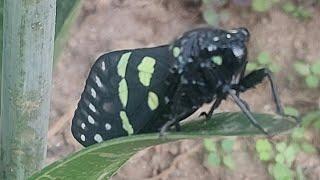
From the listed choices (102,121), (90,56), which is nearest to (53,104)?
(90,56)

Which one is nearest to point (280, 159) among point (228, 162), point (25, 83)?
point (228, 162)

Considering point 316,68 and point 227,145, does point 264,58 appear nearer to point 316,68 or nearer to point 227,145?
point 316,68

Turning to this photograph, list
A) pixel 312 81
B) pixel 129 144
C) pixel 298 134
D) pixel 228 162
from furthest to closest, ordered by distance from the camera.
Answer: pixel 312 81 → pixel 298 134 → pixel 228 162 → pixel 129 144

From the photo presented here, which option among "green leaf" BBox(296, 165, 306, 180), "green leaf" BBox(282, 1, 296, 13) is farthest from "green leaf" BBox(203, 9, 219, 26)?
"green leaf" BBox(296, 165, 306, 180)

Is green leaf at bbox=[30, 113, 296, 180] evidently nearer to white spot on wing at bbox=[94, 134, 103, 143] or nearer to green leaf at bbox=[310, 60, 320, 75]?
white spot on wing at bbox=[94, 134, 103, 143]

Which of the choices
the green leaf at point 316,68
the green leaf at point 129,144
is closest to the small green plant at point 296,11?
the green leaf at point 316,68

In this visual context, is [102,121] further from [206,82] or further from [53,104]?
[53,104]
